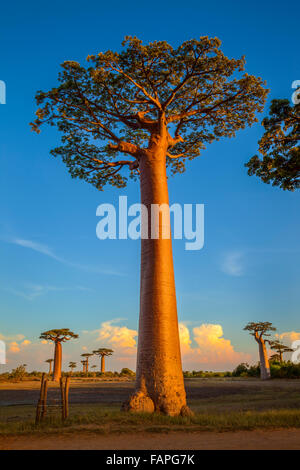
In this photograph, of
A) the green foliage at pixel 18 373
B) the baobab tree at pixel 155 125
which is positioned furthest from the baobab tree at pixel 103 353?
the baobab tree at pixel 155 125

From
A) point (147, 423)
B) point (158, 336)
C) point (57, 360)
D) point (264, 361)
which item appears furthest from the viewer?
point (57, 360)

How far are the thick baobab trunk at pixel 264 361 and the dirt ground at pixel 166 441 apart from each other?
25.0 m

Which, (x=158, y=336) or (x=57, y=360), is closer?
(x=158, y=336)

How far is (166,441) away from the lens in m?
6.24

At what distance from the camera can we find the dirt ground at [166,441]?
19.0 feet

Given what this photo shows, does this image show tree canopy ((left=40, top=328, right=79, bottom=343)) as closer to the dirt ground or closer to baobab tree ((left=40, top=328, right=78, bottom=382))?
baobab tree ((left=40, top=328, right=78, bottom=382))

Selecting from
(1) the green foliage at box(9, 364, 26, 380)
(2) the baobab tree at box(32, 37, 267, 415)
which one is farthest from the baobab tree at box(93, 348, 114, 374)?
(2) the baobab tree at box(32, 37, 267, 415)

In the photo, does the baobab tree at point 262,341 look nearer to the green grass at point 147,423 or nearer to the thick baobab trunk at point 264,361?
the thick baobab trunk at point 264,361

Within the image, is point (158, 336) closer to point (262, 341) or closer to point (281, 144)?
point (281, 144)

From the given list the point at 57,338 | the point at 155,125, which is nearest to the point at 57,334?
the point at 57,338

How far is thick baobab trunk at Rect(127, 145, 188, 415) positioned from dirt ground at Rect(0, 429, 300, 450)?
234 centimetres

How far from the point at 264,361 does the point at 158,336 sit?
77.6 ft

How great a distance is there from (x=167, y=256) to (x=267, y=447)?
5.55 m
